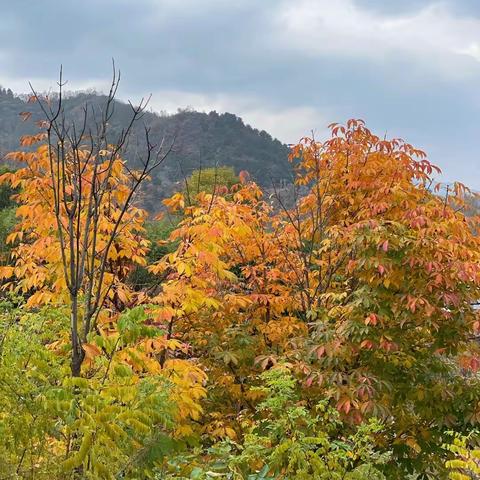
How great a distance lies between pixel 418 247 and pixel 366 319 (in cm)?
74

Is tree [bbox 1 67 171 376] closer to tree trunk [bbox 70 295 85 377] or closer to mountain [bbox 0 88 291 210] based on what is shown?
tree trunk [bbox 70 295 85 377]

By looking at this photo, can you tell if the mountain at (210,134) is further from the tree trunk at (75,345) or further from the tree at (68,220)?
the tree trunk at (75,345)

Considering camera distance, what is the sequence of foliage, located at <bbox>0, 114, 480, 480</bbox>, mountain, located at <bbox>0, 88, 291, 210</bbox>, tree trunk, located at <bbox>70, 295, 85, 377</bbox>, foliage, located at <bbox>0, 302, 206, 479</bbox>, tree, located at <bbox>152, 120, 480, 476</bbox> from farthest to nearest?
mountain, located at <bbox>0, 88, 291, 210</bbox>
tree, located at <bbox>152, 120, 480, 476</bbox>
tree trunk, located at <bbox>70, 295, 85, 377</bbox>
foliage, located at <bbox>0, 114, 480, 480</bbox>
foliage, located at <bbox>0, 302, 206, 479</bbox>

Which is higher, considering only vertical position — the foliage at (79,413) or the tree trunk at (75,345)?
the tree trunk at (75,345)

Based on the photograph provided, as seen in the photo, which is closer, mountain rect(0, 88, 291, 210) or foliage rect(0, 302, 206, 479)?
foliage rect(0, 302, 206, 479)

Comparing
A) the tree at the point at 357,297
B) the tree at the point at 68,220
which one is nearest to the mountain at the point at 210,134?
the tree at the point at 357,297

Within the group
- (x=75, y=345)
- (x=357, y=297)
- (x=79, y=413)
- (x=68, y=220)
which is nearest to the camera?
(x=79, y=413)

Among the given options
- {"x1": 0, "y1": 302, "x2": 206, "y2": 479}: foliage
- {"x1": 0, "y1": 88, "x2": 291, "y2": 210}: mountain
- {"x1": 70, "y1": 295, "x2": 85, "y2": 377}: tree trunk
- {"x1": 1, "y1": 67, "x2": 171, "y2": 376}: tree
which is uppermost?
{"x1": 0, "y1": 88, "x2": 291, "y2": 210}: mountain

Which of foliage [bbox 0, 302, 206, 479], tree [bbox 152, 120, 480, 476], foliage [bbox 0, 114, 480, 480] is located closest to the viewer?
foliage [bbox 0, 302, 206, 479]

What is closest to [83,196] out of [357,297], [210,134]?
[357,297]

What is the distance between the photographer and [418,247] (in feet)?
13.5

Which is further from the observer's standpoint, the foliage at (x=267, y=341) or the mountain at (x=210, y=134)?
the mountain at (x=210, y=134)

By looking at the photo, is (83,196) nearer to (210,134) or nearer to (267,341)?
(267,341)

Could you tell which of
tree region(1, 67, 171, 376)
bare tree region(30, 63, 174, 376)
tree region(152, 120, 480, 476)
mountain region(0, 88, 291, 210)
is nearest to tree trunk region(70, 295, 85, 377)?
bare tree region(30, 63, 174, 376)
